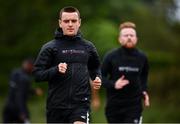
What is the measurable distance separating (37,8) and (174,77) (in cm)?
Answer: 981

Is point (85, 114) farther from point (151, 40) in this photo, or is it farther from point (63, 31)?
point (151, 40)

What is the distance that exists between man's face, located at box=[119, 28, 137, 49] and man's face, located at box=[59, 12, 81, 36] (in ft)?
9.13

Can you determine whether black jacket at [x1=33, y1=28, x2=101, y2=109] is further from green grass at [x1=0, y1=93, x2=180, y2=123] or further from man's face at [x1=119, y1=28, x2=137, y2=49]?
green grass at [x1=0, y1=93, x2=180, y2=123]

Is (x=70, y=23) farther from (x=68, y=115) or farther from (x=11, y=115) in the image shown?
(x=11, y=115)

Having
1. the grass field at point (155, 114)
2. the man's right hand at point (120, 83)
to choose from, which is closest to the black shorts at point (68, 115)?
the man's right hand at point (120, 83)

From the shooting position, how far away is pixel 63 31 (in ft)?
31.4

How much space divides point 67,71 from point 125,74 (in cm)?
293

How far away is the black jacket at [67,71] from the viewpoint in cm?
940

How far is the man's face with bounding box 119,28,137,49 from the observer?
480 inches

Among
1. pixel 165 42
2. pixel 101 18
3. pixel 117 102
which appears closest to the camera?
pixel 117 102

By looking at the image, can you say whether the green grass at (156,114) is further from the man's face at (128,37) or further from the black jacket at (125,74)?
the man's face at (128,37)

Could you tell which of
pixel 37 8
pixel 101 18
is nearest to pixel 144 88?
pixel 37 8

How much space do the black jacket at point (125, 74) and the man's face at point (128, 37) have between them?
0.12 metres

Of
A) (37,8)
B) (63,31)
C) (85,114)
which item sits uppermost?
(63,31)
